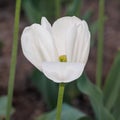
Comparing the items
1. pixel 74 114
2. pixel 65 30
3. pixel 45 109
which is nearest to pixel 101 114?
pixel 74 114

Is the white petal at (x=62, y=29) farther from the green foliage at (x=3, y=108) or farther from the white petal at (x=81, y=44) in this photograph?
the green foliage at (x=3, y=108)

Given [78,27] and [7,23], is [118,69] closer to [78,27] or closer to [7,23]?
[78,27]

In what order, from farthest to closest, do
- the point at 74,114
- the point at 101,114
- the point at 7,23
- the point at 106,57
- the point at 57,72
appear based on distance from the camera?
the point at 7,23 → the point at 106,57 → the point at 74,114 → the point at 101,114 → the point at 57,72

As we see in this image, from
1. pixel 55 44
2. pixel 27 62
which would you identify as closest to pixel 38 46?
pixel 55 44

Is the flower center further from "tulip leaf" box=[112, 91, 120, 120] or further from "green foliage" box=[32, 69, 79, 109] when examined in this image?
"green foliage" box=[32, 69, 79, 109]

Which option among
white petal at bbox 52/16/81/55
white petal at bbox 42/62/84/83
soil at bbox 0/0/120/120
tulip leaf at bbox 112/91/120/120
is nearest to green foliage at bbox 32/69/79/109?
soil at bbox 0/0/120/120

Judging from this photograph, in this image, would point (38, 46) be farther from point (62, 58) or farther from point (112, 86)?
point (112, 86)
